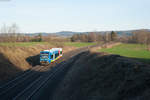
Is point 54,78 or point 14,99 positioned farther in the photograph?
point 54,78

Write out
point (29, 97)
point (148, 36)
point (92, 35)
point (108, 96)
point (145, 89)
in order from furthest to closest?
point (92, 35), point (148, 36), point (29, 97), point (108, 96), point (145, 89)

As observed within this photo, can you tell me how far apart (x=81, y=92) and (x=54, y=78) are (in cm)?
937

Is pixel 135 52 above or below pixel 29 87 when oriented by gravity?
above

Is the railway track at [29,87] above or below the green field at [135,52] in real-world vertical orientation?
below

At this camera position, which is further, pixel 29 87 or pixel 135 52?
pixel 135 52

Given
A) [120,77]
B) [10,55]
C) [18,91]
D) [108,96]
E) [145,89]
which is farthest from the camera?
[10,55]

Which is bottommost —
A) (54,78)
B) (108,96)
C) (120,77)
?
(54,78)

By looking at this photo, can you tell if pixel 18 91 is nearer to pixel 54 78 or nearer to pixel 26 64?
pixel 54 78

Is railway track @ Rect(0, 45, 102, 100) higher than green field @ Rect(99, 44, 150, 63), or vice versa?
green field @ Rect(99, 44, 150, 63)

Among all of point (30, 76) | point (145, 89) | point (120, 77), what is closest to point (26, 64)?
point (30, 76)

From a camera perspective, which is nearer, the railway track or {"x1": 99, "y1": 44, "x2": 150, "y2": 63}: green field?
the railway track

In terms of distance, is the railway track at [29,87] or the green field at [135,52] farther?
the green field at [135,52]

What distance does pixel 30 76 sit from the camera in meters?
24.8

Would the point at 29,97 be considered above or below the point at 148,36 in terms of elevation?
below
